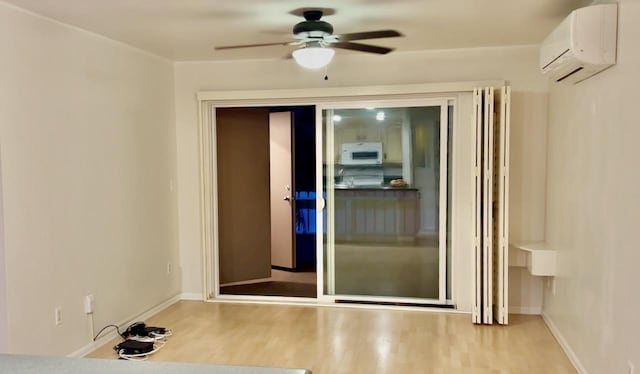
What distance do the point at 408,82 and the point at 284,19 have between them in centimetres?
161

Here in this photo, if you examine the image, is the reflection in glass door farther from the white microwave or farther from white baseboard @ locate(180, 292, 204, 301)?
white baseboard @ locate(180, 292, 204, 301)

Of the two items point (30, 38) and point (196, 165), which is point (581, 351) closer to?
point (196, 165)

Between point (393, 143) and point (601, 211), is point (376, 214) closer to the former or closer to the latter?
point (393, 143)

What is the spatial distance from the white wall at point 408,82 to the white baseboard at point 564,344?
1.06 feet

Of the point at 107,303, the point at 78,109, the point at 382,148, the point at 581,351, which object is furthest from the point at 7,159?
the point at 581,351

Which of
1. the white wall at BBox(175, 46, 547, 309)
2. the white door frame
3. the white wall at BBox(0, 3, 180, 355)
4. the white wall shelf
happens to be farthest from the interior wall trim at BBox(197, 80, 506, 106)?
the white wall shelf

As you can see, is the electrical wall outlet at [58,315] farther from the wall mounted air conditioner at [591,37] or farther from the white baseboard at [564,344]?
the wall mounted air conditioner at [591,37]

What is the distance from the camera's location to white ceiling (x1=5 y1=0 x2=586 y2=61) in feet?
10.0

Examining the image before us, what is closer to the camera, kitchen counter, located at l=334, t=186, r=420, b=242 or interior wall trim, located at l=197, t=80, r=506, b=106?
interior wall trim, located at l=197, t=80, r=506, b=106

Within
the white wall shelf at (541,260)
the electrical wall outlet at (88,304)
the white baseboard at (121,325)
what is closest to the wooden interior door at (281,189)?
the white baseboard at (121,325)

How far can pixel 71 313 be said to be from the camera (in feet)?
11.5

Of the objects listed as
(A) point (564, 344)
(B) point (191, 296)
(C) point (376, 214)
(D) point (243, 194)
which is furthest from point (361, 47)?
(B) point (191, 296)

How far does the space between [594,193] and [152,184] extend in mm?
3628

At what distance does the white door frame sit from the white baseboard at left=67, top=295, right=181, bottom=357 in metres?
0.36
